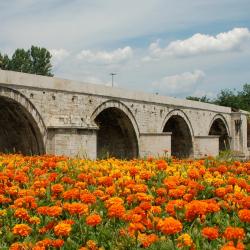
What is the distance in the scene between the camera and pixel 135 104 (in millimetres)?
24344

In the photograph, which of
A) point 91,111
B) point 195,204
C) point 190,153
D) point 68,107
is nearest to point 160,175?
point 195,204

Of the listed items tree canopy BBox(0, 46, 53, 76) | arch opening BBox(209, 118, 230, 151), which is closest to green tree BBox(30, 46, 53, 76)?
tree canopy BBox(0, 46, 53, 76)

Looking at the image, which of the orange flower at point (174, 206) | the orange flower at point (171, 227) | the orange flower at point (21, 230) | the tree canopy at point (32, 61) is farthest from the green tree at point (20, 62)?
the orange flower at point (171, 227)

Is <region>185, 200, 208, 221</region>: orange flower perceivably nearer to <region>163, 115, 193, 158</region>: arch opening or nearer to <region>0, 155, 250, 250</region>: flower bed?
<region>0, 155, 250, 250</region>: flower bed

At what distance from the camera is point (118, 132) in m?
25.2

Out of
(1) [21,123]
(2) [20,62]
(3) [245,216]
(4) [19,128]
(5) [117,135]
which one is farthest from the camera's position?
(2) [20,62]

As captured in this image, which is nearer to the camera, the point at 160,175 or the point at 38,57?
the point at 160,175

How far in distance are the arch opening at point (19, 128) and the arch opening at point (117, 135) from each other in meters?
5.92

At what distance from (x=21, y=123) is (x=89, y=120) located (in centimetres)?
270

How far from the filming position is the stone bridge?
676 inches

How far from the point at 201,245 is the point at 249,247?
0.33 metres

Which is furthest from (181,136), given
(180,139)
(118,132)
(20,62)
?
(20,62)

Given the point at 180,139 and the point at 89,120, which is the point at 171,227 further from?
the point at 180,139

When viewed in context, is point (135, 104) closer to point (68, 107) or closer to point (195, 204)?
point (68, 107)
